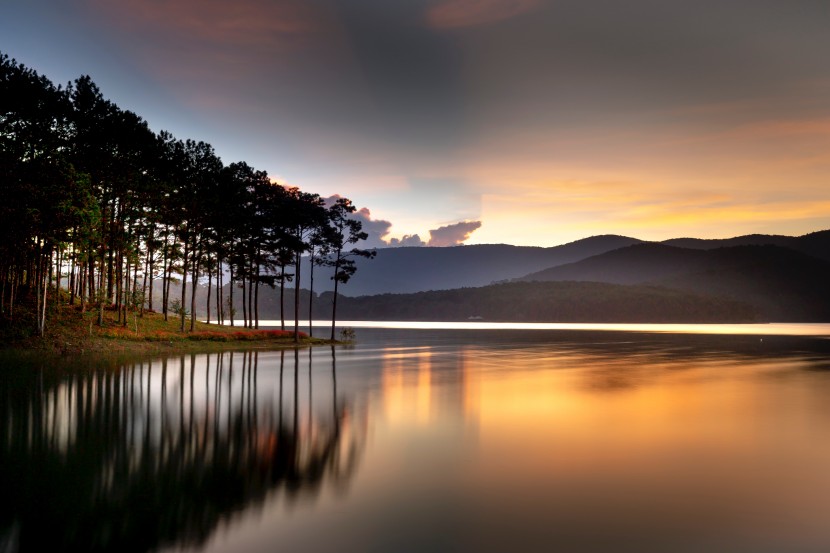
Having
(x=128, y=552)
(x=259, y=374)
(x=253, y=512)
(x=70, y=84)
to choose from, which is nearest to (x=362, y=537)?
(x=253, y=512)

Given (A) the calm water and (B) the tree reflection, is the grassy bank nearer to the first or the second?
(A) the calm water

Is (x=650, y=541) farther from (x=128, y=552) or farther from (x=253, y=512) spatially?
(x=128, y=552)

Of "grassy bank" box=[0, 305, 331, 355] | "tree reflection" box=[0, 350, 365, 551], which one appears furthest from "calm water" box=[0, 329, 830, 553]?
"grassy bank" box=[0, 305, 331, 355]

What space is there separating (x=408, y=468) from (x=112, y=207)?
55.9 meters

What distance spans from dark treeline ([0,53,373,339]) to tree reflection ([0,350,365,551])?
23617 millimetres

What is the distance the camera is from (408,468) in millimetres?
14734

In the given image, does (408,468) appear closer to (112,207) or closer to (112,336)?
(112,336)

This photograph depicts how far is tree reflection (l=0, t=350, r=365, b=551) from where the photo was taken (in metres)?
10.0

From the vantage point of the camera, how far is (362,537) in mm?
9703

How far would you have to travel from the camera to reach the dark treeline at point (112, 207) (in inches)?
1916

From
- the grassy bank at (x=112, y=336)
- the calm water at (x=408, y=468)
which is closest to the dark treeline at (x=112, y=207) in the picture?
the grassy bank at (x=112, y=336)

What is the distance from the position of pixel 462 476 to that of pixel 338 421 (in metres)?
8.50

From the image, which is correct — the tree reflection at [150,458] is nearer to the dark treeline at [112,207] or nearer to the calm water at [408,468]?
the calm water at [408,468]

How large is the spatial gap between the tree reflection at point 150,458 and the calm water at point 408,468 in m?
0.07
